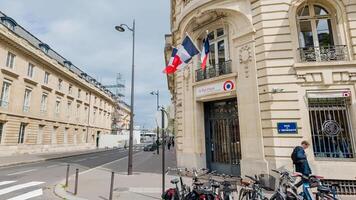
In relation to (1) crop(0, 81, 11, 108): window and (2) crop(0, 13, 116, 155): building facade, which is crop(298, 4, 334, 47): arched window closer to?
(2) crop(0, 13, 116, 155): building facade

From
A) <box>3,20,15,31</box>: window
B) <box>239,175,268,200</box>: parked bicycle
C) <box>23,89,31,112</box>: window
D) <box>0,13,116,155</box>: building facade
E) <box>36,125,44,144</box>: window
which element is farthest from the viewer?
<box>36,125,44,144</box>: window

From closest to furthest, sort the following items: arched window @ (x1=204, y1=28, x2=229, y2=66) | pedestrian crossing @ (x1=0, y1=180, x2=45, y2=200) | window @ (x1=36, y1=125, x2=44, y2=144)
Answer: pedestrian crossing @ (x1=0, y1=180, x2=45, y2=200)
arched window @ (x1=204, y1=28, x2=229, y2=66)
window @ (x1=36, y1=125, x2=44, y2=144)

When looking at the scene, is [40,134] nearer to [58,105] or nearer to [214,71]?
[58,105]

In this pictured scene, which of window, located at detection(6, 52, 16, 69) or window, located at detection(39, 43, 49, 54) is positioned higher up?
window, located at detection(39, 43, 49, 54)

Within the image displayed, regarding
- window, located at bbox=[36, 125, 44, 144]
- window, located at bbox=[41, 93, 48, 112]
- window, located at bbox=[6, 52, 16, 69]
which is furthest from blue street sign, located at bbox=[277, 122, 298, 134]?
window, located at bbox=[41, 93, 48, 112]

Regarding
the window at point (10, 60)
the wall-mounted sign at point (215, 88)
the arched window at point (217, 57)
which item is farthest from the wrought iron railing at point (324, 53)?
the window at point (10, 60)

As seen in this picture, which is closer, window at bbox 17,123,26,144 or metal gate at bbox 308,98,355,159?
metal gate at bbox 308,98,355,159

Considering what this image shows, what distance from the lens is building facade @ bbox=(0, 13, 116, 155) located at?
79.1ft

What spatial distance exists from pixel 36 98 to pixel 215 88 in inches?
1047

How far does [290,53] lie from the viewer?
8.76 meters

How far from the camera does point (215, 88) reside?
34.4 feet

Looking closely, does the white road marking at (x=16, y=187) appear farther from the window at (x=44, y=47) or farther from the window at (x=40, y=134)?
the window at (x=44, y=47)

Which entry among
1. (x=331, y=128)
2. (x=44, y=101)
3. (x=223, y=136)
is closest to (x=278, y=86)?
(x=331, y=128)

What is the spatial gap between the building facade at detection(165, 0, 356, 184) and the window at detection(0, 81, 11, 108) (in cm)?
2201
